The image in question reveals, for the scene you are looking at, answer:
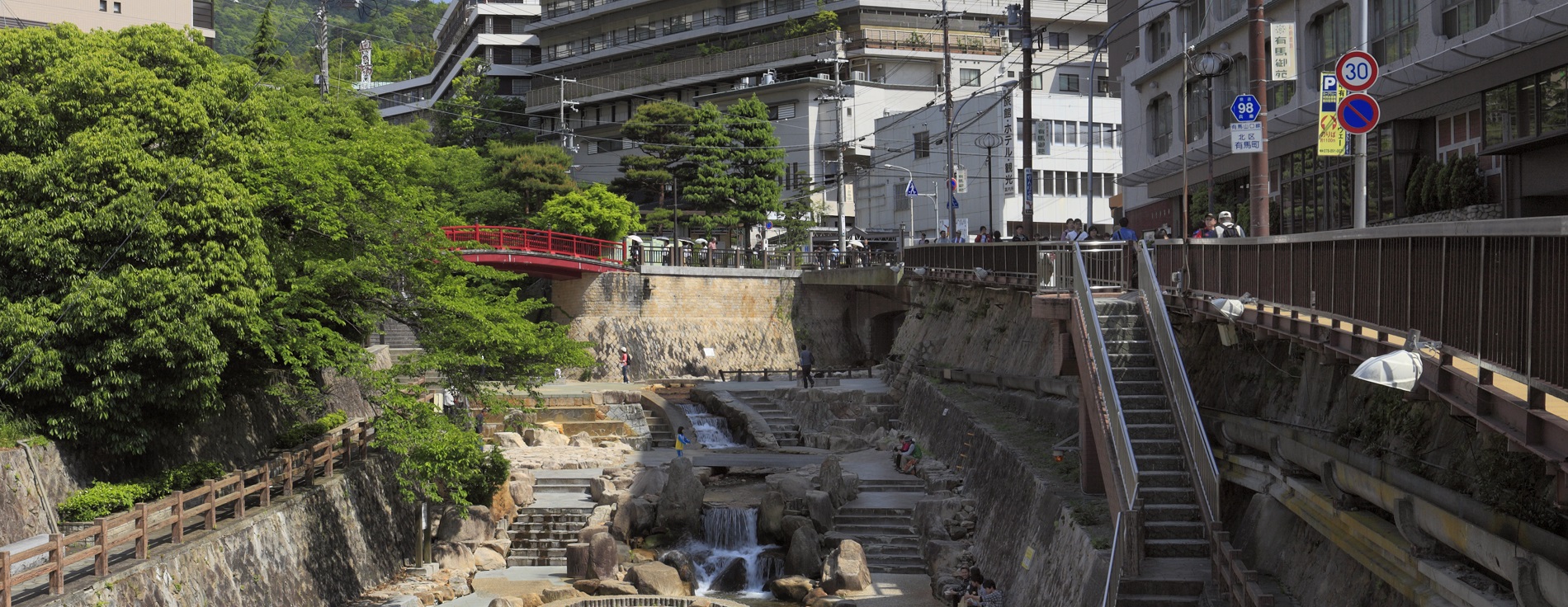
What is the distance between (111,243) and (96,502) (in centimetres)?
378

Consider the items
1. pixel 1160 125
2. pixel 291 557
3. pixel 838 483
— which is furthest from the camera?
pixel 1160 125

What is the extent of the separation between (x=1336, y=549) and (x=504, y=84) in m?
76.5

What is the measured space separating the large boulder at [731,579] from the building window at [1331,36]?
1568 centimetres

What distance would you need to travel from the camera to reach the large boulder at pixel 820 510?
2659cm

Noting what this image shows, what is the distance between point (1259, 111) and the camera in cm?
1677

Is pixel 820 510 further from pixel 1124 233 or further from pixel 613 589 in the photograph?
pixel 1124 233

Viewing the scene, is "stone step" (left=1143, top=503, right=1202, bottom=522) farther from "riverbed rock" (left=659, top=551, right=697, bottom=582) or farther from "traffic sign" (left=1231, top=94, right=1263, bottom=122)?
"riverbed rock" (left=659, top=551, right=697, bottom=582)

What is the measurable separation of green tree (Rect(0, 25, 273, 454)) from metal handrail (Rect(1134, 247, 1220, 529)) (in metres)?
13.6

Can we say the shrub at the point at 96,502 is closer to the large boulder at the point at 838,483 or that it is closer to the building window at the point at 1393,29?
the large boulder at the point at 838,483

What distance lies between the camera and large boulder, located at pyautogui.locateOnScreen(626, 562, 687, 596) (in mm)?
24125

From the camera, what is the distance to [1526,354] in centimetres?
792

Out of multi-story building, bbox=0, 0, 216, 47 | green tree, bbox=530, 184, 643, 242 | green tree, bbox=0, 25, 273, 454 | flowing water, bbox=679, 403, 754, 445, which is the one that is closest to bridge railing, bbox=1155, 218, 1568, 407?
green tree, bbox=0, 25, 273, 454

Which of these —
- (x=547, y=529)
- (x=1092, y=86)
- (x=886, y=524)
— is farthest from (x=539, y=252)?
(x=886, y=524)

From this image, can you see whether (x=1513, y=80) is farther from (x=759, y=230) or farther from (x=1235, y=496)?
(x=759, y=230)
